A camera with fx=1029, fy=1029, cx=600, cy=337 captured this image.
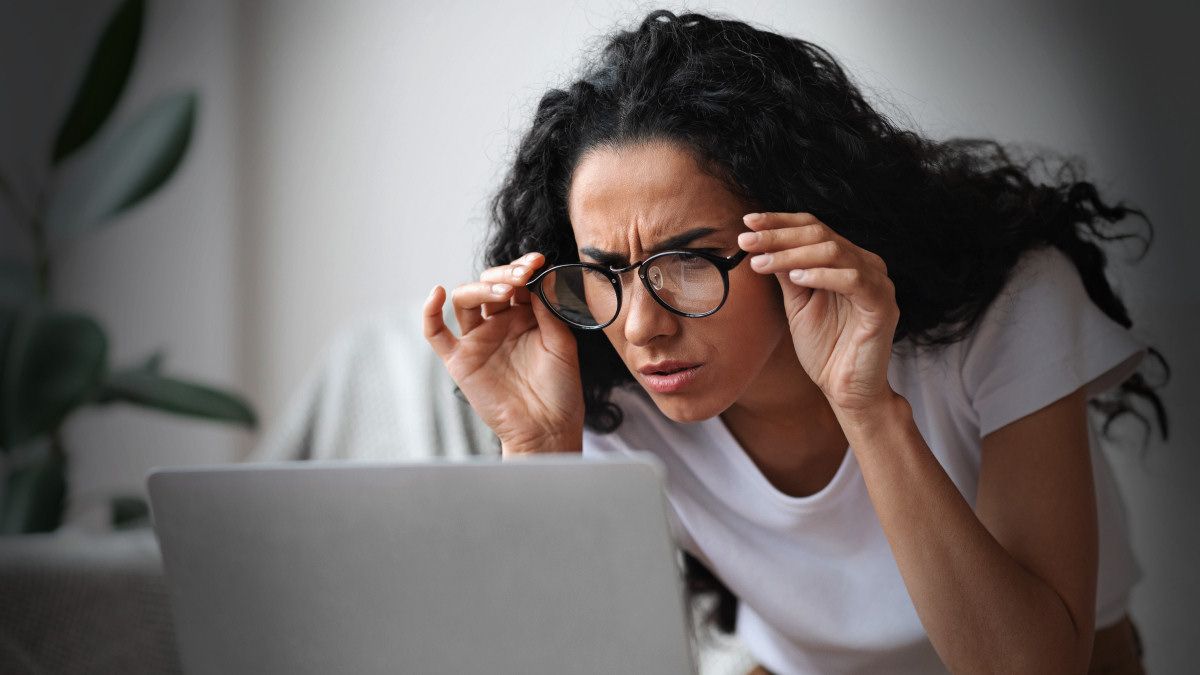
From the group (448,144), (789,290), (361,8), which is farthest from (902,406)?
(361,8)

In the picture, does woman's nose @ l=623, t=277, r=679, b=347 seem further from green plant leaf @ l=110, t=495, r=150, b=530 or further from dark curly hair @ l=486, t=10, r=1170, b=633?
green plant leaf @ l=110, t=495, r=150, b=530

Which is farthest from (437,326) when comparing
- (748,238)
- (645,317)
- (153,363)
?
(153,363)

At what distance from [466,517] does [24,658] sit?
619 mm

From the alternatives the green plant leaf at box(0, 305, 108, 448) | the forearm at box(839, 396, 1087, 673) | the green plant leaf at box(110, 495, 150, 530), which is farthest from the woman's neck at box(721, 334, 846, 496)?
the green plant leaf at box(110, 495, 150, 530)

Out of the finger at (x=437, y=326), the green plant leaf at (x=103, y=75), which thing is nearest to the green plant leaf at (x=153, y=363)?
the green plant leaf at (x=103, y=75)

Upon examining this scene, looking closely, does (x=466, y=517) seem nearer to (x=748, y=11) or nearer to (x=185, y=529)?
(x=185, y=529)

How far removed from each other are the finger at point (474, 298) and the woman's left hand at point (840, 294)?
10.8 inches

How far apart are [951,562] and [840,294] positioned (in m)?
0.25

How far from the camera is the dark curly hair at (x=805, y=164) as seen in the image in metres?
0.98

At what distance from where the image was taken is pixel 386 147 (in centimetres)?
180

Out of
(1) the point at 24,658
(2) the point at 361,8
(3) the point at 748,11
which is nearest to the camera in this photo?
(1) the point at 24,658

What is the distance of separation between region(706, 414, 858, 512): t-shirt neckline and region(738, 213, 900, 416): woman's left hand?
19cm

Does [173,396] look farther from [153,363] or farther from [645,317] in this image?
[645,317]

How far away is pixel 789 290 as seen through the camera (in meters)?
0.94
